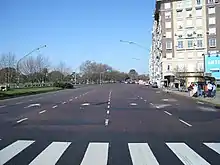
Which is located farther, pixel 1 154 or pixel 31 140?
pixel 31 140

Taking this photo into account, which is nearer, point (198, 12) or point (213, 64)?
point (213, 64)

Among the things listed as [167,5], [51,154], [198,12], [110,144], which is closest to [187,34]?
[198,12]

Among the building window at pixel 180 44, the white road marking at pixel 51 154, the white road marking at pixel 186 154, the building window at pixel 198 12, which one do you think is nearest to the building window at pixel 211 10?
the building window at pixel 198 12

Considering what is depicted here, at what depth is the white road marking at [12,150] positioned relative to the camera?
302 inches

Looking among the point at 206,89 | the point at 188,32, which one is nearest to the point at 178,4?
the point at 188,32

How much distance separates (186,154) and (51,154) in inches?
126

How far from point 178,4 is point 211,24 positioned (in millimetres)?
10028

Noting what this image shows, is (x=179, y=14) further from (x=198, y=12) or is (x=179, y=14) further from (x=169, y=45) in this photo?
(x=169, y=45)

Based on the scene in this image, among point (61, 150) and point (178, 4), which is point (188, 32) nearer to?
point (178, 4)

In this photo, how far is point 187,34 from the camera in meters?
87.5

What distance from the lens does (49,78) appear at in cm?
12562

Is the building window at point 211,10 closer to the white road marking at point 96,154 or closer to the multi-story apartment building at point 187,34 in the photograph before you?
the multi-story apartment building at point 187,34

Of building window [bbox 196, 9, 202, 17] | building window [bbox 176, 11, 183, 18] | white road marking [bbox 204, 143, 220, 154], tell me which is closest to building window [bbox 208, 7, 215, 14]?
building window [bbox 196, 9, 202, 17]

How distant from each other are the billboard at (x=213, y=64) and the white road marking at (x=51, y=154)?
123 ft
